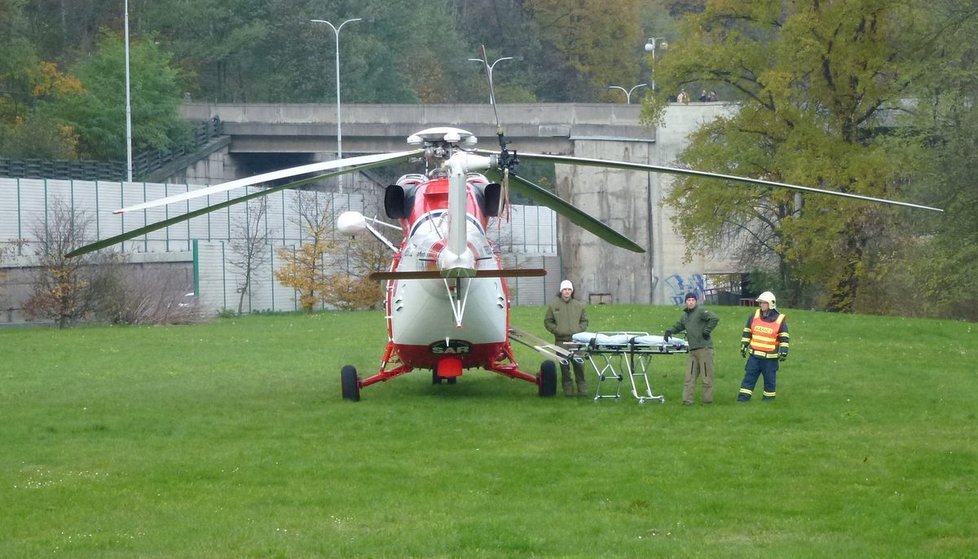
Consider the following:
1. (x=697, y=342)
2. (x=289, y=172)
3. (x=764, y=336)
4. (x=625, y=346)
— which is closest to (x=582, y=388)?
(x=625, y=346)

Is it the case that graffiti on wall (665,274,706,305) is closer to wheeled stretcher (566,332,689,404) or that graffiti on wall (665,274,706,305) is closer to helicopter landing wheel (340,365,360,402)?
wheeled stretcher (566,332,689,404)

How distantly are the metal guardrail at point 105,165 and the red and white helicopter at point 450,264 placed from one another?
38015mm

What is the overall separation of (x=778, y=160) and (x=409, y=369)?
21.7 meters

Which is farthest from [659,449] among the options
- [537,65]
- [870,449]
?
[537,65]

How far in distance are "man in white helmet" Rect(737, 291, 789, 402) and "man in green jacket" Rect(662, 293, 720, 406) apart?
1.58 ft

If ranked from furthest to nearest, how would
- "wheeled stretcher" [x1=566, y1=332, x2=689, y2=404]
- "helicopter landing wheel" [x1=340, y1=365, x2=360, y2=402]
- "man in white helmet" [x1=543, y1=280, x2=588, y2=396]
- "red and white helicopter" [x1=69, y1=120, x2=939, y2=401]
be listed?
"man in white helmet" [x1=543, y1=280, x2=588, y2=396]
"helicopter landing wheel" [x1=340, y1=365, x2=360, y2=402]
"wheeled stretcher" [x1=566, y1=332, x2=689, y2=404]
"red and white helicopter" [x1=69, y1=120, x2=939, y2=401]

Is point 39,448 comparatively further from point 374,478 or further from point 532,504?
point 532,504

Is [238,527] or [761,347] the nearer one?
[238,527]

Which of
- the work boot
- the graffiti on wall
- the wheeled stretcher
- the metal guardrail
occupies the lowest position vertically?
the work boot

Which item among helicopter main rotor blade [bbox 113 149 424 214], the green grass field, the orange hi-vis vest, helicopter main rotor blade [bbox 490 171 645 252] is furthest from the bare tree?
helicopter main rotor blade [bbox 113 149 424 214]

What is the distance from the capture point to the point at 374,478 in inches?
528

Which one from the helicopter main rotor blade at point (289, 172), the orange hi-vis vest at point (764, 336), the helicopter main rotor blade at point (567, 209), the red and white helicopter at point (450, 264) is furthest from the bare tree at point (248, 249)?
the helicopter main rotor blade at point (289, 172)

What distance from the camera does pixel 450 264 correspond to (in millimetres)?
17078

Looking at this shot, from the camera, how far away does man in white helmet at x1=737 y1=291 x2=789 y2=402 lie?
60.2 ft
